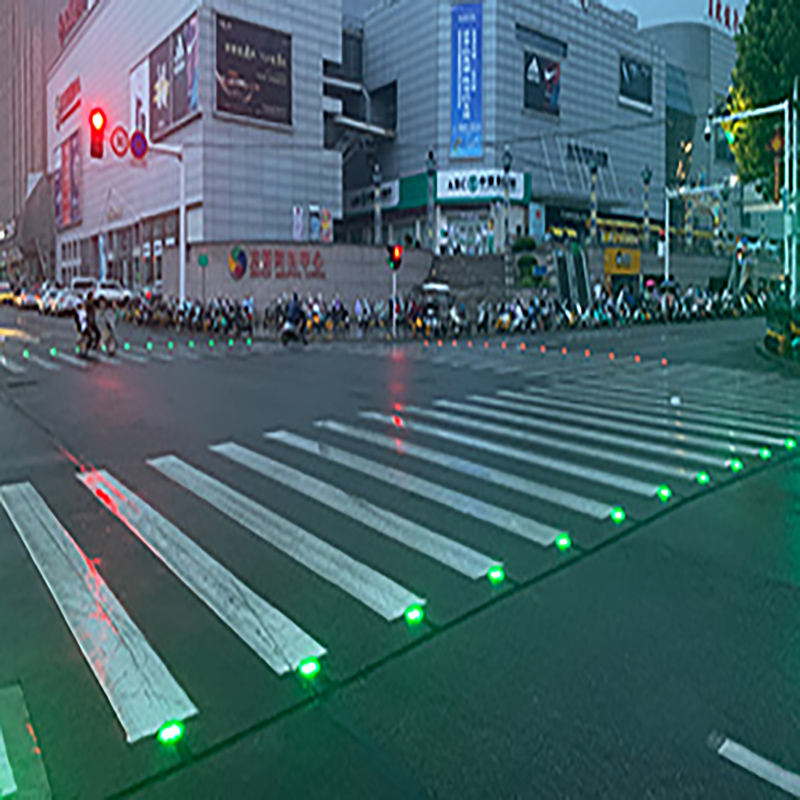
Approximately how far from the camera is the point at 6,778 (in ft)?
9.64

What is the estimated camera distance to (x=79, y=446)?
8.89 meters

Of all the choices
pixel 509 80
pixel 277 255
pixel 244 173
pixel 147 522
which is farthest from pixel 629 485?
pixel 509 80

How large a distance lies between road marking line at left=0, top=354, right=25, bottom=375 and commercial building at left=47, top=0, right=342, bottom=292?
2589 cm

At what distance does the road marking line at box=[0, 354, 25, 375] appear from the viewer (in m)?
16.7

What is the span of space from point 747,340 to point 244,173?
39.9 m

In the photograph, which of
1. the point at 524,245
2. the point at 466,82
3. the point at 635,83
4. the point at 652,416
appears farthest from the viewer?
the point at 635,83

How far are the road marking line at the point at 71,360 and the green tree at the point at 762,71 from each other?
1988 centimetres

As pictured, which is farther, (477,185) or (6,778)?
(477,185)

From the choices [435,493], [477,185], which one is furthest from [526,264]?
[435,493]

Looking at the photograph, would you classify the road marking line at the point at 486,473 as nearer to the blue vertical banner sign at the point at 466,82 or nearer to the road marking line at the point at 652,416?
the road marking line at the point at 652,416

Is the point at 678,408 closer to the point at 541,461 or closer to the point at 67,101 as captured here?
the point at 541,461

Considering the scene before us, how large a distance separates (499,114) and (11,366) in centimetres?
5357

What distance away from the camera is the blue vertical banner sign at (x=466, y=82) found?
63.5 m

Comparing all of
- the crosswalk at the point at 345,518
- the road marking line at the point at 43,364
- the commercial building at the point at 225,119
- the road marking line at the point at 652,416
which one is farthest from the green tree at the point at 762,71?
the commercial building at the point at 225,119
